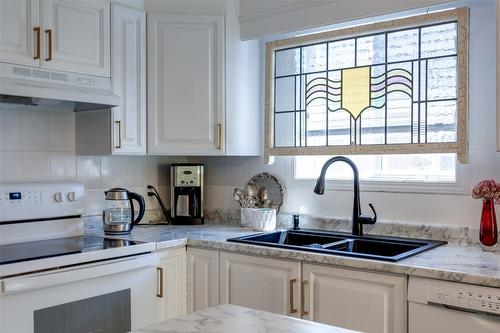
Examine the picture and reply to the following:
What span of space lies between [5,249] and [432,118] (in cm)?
208

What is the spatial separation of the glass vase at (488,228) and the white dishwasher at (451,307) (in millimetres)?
482

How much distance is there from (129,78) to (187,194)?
31.7 inches

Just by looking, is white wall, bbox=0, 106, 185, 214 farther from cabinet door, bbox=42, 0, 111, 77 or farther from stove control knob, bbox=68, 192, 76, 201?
cabinet door, bbox=42, 0, 111, 77

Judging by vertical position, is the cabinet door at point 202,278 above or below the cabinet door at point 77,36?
below

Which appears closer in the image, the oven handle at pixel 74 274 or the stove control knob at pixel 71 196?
the oven handle at pixel 74 274

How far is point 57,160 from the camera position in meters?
2.70

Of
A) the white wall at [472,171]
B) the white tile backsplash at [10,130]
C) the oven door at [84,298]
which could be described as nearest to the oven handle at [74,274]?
the oven door at [84,298]

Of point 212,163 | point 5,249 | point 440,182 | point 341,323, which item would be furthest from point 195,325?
point 212,163

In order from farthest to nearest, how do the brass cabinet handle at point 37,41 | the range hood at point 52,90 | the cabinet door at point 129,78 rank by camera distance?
the cabinet door at point 129,78, the brass cabinet handle at point 37,41, the range hood at point 52,90

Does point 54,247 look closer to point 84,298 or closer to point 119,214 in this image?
point 84,298

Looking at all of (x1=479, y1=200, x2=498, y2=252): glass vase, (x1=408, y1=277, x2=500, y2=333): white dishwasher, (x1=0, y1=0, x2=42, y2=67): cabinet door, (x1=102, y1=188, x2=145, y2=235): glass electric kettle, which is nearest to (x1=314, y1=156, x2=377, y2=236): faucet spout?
(x1=479, y1=200, x2=498, y2=252): glass vase

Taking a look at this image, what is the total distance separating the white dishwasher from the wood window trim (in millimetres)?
770

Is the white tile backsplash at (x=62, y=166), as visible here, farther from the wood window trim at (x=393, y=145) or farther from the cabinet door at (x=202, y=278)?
the wood window trim at (x=393, y=145)

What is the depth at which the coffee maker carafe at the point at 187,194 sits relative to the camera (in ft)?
10.2
